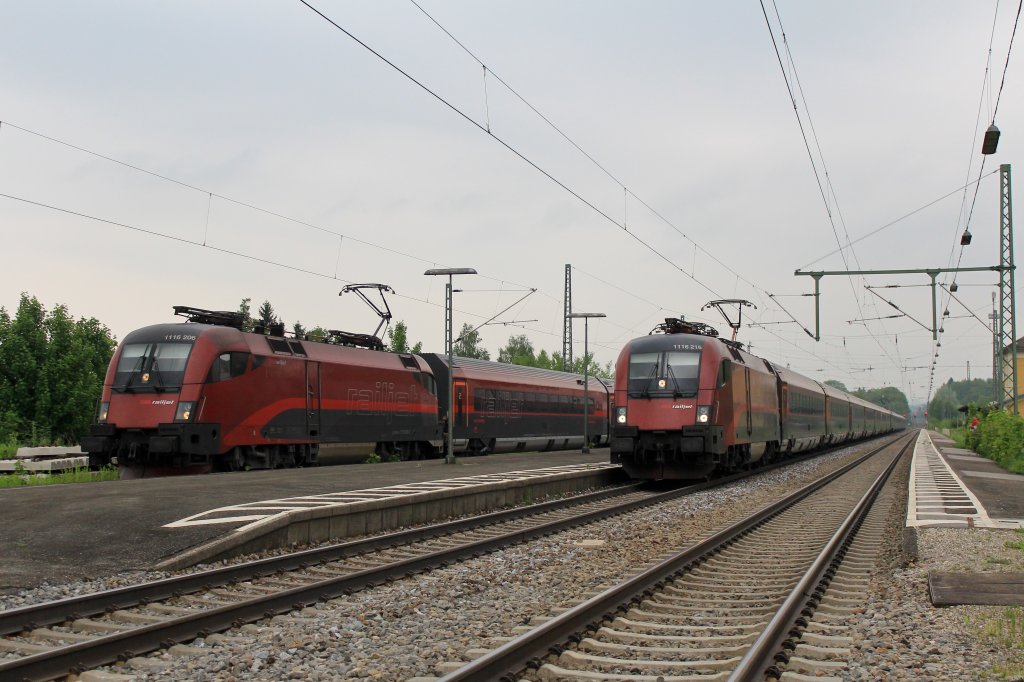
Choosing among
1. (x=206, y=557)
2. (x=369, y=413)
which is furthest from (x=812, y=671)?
(x=369, y=413)

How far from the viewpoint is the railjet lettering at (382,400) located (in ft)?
82.4

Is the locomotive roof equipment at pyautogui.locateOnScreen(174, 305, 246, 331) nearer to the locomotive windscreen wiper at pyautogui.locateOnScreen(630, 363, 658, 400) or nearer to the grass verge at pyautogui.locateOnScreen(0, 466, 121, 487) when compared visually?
the grass verge at pyautogui.locateOnScreen(0, 466, 121, 487)

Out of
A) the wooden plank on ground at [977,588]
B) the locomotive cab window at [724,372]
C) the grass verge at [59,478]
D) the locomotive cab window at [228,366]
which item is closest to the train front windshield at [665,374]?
the locomotive cab window at [724,372]

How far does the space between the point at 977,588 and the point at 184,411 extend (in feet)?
50.3

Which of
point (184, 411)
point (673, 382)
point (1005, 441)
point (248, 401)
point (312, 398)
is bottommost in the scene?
point (1005, 441)

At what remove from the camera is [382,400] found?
26.5 m

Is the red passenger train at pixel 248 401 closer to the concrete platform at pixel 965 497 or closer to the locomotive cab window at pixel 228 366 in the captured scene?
the locomotive cab window at pixel 228 366

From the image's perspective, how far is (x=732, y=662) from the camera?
635 centimetres

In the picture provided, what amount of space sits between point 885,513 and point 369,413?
546 inches

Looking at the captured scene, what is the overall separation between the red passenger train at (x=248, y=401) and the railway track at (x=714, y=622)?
11.6 meters

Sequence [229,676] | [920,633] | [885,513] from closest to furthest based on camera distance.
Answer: [229,676] < [920,633] < [885,513]

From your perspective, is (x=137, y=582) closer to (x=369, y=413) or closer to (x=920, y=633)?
(x=920, y=633)

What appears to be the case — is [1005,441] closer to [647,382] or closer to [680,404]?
[680,404]

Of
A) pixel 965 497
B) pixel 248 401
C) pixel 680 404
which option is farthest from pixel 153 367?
pixel 965 497
